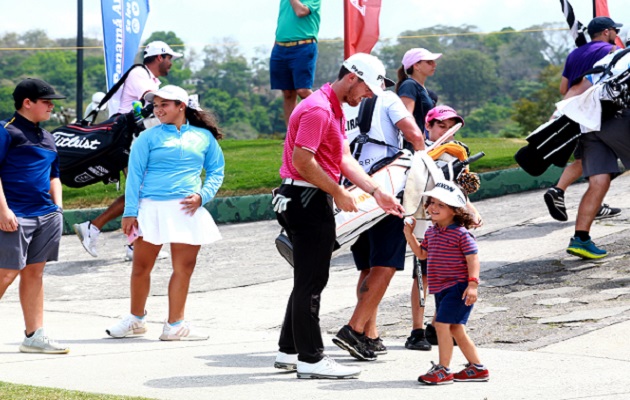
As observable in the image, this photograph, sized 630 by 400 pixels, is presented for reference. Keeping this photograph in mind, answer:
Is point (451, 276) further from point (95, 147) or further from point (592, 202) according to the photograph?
point (95, 147)

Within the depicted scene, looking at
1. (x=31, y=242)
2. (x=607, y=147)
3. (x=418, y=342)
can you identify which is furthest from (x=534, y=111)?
(x=31, y=242)

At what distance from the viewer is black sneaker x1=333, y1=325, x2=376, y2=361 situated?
6633 mm

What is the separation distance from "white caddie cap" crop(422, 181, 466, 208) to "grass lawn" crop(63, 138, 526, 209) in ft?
23.9

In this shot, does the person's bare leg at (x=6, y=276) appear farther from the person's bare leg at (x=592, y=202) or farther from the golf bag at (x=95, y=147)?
the person's bare leg at (x=592, y=202)

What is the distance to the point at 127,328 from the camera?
7684 mm

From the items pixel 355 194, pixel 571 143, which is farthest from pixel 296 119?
pixel 571 143

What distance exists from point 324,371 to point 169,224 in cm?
190

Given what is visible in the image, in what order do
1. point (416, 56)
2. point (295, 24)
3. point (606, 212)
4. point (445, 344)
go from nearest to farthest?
1. point (445, 344)
2. point (416, 56)
3. point (606, 212)
4. point (295, 24)

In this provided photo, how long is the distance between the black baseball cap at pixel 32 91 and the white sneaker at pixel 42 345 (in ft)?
4.94

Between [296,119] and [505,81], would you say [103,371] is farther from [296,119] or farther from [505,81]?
[505,81]

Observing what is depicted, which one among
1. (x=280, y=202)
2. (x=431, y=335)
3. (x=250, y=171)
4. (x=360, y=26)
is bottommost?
(x=250, y=171)

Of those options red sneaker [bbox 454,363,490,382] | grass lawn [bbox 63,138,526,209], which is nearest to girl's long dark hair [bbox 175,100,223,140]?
red sneaker [bbox 454,363,490,382]

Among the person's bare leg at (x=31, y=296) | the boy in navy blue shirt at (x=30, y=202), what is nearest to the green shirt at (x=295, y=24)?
the boy in navy blue shirt at (x=30, y=202)

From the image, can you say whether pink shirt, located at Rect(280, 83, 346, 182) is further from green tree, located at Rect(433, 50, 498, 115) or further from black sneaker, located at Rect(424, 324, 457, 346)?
green tree, located at Rect(433, 50, 498, 115)
